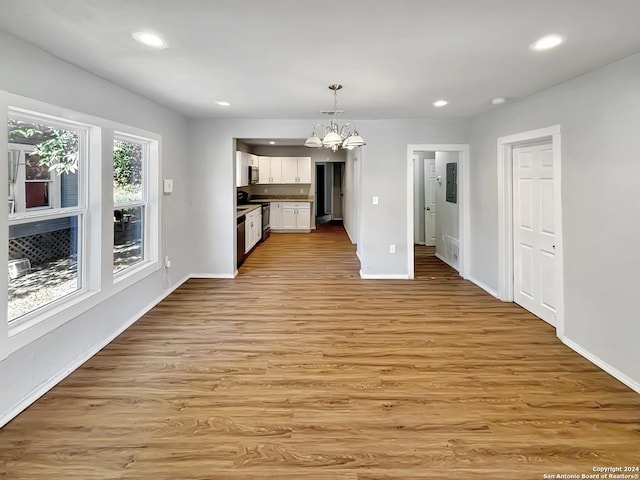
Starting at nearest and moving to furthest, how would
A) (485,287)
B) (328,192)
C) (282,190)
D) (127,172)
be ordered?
(127,172), (485,287), (282,190), (328,192)

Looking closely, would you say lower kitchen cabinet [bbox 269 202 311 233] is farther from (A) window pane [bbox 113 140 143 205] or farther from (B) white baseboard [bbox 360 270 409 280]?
(A) window pane [bbox 113 140 143 205]

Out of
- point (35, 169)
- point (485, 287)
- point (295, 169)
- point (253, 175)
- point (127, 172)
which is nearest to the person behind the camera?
point (35, 169)

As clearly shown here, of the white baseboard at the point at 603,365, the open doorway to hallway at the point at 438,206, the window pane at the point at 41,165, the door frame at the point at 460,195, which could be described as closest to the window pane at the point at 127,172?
the window pane at the point at 41,165

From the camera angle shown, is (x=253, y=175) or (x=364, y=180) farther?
(x=253, y=175)

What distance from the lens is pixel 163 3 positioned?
1986 millimetres

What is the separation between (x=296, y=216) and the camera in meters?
11.1

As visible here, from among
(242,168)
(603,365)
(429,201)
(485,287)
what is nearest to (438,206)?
(429,201)

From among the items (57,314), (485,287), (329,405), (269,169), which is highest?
(269,169)

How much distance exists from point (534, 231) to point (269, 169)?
7.92m

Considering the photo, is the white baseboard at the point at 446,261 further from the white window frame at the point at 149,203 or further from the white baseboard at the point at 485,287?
the white window frame at the point at 149,203

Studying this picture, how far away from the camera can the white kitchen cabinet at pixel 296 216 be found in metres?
Result: 11.1

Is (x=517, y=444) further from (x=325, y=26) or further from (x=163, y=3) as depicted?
(x=163, y=3)

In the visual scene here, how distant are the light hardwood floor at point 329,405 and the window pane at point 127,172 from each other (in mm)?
1354

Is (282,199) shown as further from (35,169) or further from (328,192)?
(35,169)
